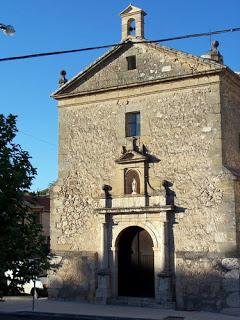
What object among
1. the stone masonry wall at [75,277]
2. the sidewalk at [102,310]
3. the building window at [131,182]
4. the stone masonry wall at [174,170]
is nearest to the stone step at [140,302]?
the sidewalk at [102,310]

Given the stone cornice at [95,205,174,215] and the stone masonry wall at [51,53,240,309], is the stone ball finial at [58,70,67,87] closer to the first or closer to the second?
the stone masonry wall at [51,53,240,309]

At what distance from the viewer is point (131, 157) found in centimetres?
1844

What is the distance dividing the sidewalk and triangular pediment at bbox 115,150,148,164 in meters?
5.14

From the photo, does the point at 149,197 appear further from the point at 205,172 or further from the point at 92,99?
the point at 92,99

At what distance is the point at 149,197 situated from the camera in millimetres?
17938

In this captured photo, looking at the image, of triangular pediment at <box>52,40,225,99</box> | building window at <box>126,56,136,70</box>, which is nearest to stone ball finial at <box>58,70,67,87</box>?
triangular pediment at <box>52,40,225,99</box>

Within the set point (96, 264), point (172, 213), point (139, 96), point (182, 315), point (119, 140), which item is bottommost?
point (182, 315)

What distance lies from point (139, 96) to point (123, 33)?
276 centimetres

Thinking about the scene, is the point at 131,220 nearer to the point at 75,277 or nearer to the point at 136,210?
the point at 136,210

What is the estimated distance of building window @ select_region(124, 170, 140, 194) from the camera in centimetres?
1828

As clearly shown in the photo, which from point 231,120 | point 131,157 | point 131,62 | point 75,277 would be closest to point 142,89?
point 131,62

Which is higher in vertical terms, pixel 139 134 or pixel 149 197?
pixel 139 134

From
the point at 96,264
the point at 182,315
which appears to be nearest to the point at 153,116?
the point at 96,264

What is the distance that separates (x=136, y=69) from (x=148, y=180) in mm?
4269
